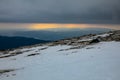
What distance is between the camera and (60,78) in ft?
70.8

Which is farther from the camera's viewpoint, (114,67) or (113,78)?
(114,67)

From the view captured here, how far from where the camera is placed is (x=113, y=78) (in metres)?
18.7

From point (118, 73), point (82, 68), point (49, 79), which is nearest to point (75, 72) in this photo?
point (82, 68)

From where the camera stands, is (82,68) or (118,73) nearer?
(118,73)

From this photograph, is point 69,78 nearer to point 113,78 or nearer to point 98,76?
point 98,76

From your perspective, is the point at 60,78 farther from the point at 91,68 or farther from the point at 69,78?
the point at 91,68

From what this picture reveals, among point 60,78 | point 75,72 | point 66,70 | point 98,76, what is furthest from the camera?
point 66,70

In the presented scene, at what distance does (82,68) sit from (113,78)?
5.87 metres

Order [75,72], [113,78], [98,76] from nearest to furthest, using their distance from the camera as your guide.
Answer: [113,78]
[98,76]
[75,72]

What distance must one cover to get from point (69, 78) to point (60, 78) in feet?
3.12

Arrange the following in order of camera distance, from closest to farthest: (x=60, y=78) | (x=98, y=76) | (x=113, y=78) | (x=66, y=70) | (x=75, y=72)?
(x=113, y=78) → (x=98, y=76) → (x=60, y=78) → (x=75, y=72) → (x=66, y=70)

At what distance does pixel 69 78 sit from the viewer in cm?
2117

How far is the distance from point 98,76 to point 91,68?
3.33 meters

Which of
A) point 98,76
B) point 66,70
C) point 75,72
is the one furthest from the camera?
point 66,70
